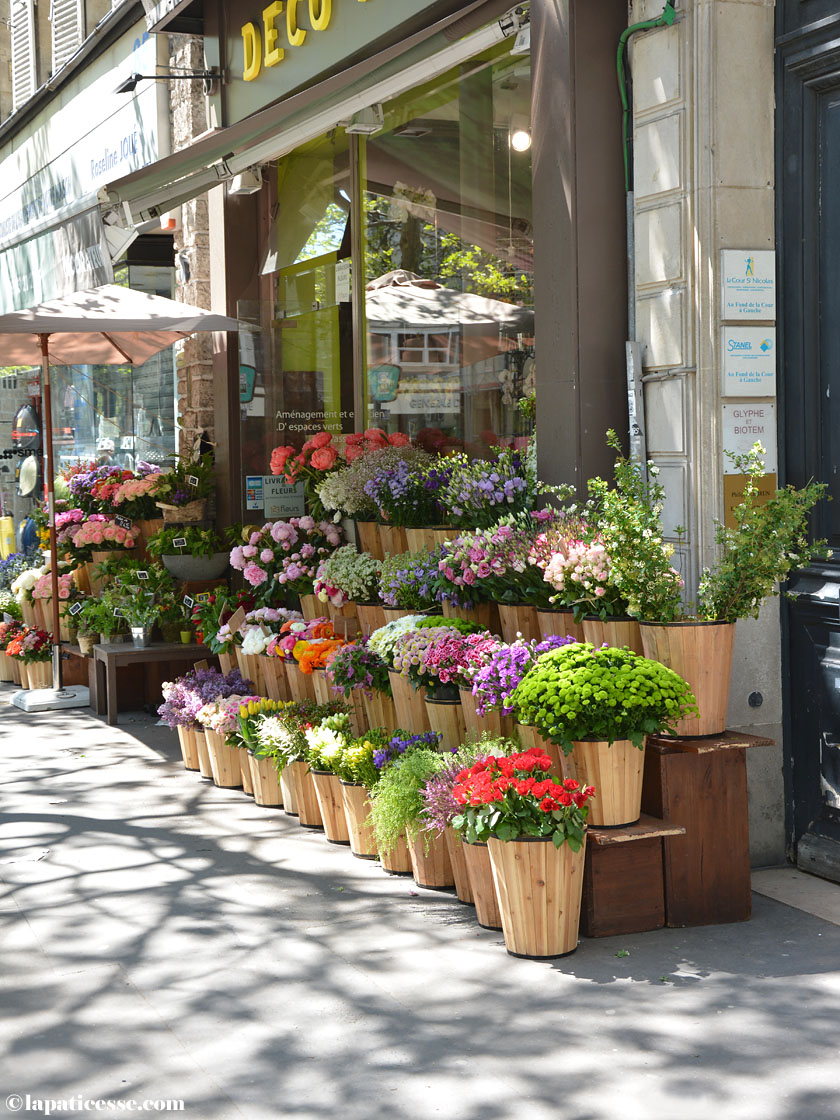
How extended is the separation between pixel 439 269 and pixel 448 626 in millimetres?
2820

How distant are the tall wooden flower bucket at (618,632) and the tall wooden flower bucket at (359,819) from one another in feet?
4.10

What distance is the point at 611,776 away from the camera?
441 centimetres

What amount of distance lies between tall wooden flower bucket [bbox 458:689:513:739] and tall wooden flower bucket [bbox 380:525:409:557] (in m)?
1.68

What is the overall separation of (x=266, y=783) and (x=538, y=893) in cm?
237

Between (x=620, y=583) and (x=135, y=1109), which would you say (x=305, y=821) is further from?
(x=135, y=1109)

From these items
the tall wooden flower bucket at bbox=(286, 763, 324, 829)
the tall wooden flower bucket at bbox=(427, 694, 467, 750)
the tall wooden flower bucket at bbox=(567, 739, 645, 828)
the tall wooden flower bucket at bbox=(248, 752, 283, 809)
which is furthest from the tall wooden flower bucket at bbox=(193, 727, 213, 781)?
the tall wooden flower bucket at bbox=(567, 739, 645, 828)

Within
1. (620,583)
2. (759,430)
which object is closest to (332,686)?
(620,583)

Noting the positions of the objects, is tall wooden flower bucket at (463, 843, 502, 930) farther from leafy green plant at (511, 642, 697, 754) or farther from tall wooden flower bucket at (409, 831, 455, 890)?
leafy green plant at (511, 642, 697, 754)

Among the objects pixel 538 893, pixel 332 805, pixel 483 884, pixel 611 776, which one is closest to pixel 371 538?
pixel 332 805

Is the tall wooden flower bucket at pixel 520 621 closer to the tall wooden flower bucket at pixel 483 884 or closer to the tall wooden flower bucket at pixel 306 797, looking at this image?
the tall wooden flower bucket at pixel 483 884

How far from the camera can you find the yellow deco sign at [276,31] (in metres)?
8.13

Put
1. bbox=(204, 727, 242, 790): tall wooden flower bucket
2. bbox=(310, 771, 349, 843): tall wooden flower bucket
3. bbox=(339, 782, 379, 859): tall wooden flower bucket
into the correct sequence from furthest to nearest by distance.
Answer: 1. bbox=(204, 727, 242, 790): tall wooden flower bucket
2. bbox=(310, 771, 349, 843): tall wooden flower bucket
3. bbox=(339, 782, 379, 859): tall wooden flower bucket

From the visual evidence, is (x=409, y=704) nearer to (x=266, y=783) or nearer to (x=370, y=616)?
(x=370, y=616)

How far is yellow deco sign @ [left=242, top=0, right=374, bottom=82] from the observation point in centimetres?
813
